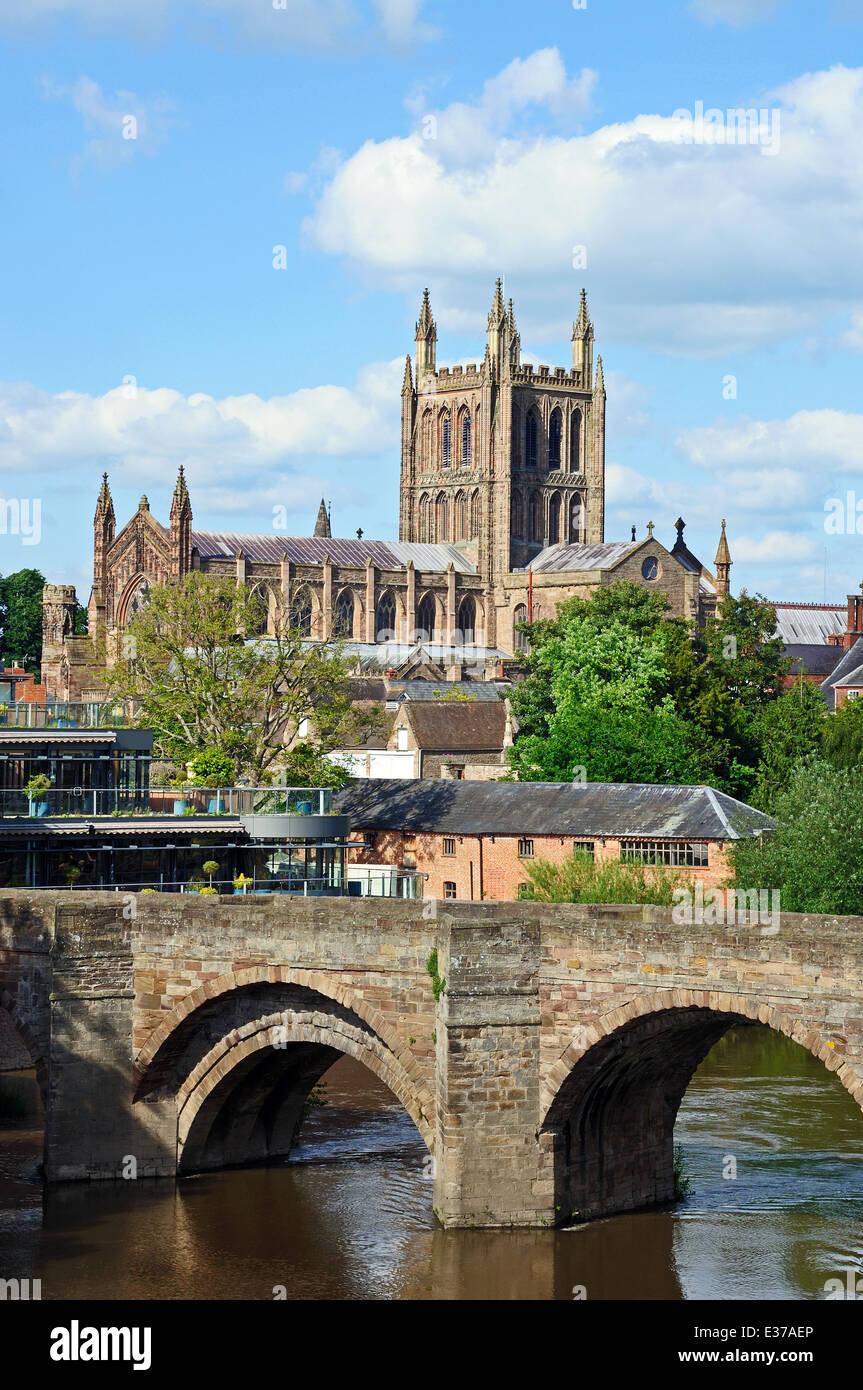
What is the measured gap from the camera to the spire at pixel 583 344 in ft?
539

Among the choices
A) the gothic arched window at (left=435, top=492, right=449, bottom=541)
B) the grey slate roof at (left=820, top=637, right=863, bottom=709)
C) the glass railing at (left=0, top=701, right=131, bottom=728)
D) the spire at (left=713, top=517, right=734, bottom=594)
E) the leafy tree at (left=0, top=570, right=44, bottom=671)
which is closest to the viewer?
the glass railing at (left=0, top=701, right=131, bottom=728)

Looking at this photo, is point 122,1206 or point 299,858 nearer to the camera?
point 122,1206

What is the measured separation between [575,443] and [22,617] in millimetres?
48498

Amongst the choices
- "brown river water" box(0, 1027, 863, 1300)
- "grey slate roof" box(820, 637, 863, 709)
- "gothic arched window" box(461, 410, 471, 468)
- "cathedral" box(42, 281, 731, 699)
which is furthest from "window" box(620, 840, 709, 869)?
"gothic arched window" box(461, 410, 471, 468)

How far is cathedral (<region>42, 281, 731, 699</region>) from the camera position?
13450 cm

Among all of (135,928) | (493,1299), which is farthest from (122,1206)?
(493,1299)

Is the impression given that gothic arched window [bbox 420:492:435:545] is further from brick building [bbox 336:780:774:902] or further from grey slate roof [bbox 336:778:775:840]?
brick building [bbox 336:780:774:902]

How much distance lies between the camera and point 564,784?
62.8m

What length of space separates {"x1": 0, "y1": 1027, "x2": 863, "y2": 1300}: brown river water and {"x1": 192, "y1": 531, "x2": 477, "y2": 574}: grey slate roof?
103 meters

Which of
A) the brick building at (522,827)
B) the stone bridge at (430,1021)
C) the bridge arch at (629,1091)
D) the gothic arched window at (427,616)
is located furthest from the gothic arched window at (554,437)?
the bridge arch at (629,1091)

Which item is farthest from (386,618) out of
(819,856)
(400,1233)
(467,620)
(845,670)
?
(400,1233)

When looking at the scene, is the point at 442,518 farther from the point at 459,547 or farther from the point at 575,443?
the point at 575,443
